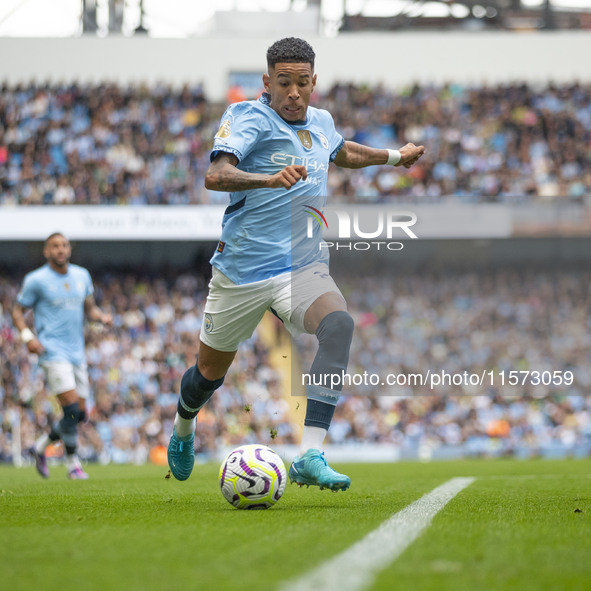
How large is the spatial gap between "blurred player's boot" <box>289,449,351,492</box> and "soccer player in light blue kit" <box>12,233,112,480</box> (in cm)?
513

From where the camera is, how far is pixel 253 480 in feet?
15.9

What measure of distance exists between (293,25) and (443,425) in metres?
15.2

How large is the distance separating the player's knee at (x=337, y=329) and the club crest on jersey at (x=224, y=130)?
3.67ft

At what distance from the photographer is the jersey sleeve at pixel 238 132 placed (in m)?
5.17

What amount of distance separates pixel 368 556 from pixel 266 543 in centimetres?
45

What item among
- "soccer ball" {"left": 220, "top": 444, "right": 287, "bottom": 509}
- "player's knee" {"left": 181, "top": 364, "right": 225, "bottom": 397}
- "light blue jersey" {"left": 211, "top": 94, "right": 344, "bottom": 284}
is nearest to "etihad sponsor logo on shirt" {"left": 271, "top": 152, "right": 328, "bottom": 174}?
"light blue jersey" {"left": 211, "top": 94, "right": 344, "bottom": 284}

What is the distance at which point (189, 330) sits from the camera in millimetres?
22781

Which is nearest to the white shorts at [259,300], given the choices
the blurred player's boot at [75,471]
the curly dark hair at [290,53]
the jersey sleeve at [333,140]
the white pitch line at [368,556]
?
the jersey sleeve at [333,140]

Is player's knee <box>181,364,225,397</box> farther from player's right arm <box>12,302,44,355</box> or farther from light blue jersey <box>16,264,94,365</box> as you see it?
light blue jersey <box>16,264,94,365</box>

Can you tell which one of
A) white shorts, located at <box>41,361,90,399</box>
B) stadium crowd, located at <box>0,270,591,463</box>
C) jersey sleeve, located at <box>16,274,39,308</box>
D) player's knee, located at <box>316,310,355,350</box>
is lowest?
stadium crowd, located at <box>0,270,591,463</box>

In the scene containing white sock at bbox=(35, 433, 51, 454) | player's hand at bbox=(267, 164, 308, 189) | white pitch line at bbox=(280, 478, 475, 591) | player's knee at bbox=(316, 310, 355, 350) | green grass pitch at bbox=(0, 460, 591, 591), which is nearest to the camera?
white pitch line at bbox=(280, 478, 475, 591)

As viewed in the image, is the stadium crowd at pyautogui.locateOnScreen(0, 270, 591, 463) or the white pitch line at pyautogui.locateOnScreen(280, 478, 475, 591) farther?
the stadium crowd at pyautogui.locateOnScreen(0, 270, 591, 463)

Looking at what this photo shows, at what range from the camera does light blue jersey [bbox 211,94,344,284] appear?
17.9 ft

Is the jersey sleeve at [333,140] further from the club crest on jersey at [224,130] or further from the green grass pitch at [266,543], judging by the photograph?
the green grass pitch at [266,543]
